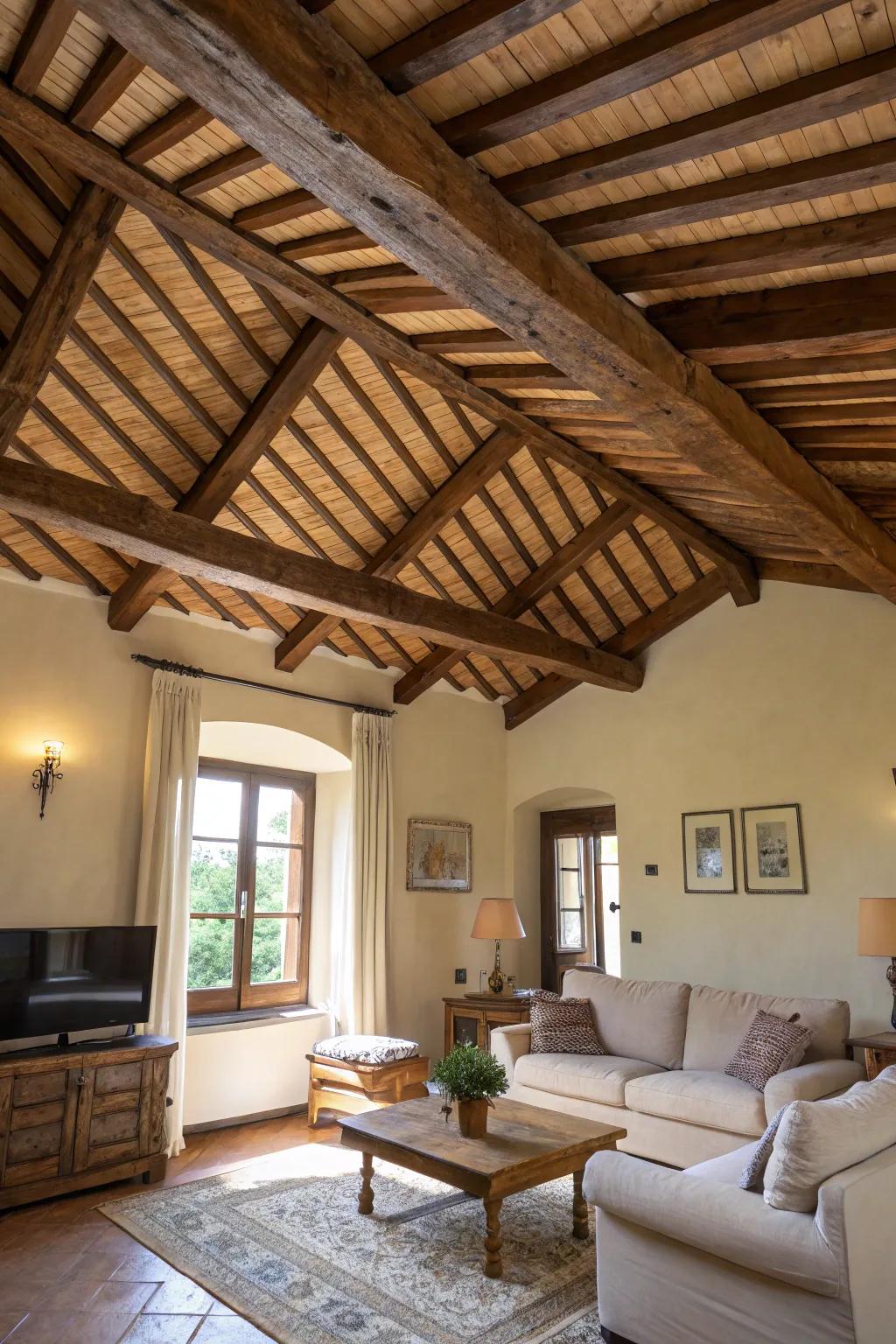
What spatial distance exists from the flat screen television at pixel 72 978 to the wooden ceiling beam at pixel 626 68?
439cm

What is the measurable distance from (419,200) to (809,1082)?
4.40 m

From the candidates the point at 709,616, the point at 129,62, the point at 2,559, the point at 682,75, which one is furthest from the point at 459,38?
the point at 709,616

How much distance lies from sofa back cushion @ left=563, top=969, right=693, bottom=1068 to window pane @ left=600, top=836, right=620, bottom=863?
205 centimetres

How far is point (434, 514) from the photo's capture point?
5730 mm

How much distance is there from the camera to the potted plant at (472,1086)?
4.05m

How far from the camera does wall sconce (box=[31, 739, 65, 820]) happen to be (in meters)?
5.25

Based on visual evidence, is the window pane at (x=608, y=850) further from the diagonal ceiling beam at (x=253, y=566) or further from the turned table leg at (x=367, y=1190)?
the turned table leg at (x=367, y=1190)

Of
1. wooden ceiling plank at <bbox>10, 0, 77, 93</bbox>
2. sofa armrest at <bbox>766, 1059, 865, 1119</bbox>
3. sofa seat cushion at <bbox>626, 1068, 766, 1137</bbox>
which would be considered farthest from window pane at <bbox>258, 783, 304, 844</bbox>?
wooden ceiling plank at <bbox>10, 0, 77, 93</bbox>

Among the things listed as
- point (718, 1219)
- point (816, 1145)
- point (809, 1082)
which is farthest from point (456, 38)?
point (809, 1082)

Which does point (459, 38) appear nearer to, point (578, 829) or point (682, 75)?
point (682, 75)

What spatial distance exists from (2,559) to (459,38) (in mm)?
4200

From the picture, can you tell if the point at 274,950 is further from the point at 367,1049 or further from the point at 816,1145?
the point at 816,1145

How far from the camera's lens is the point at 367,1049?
573cm

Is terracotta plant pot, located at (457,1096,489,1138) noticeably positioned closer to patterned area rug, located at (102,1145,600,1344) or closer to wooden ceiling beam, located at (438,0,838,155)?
patterned area rug, located at (102,1145,600,1344)
